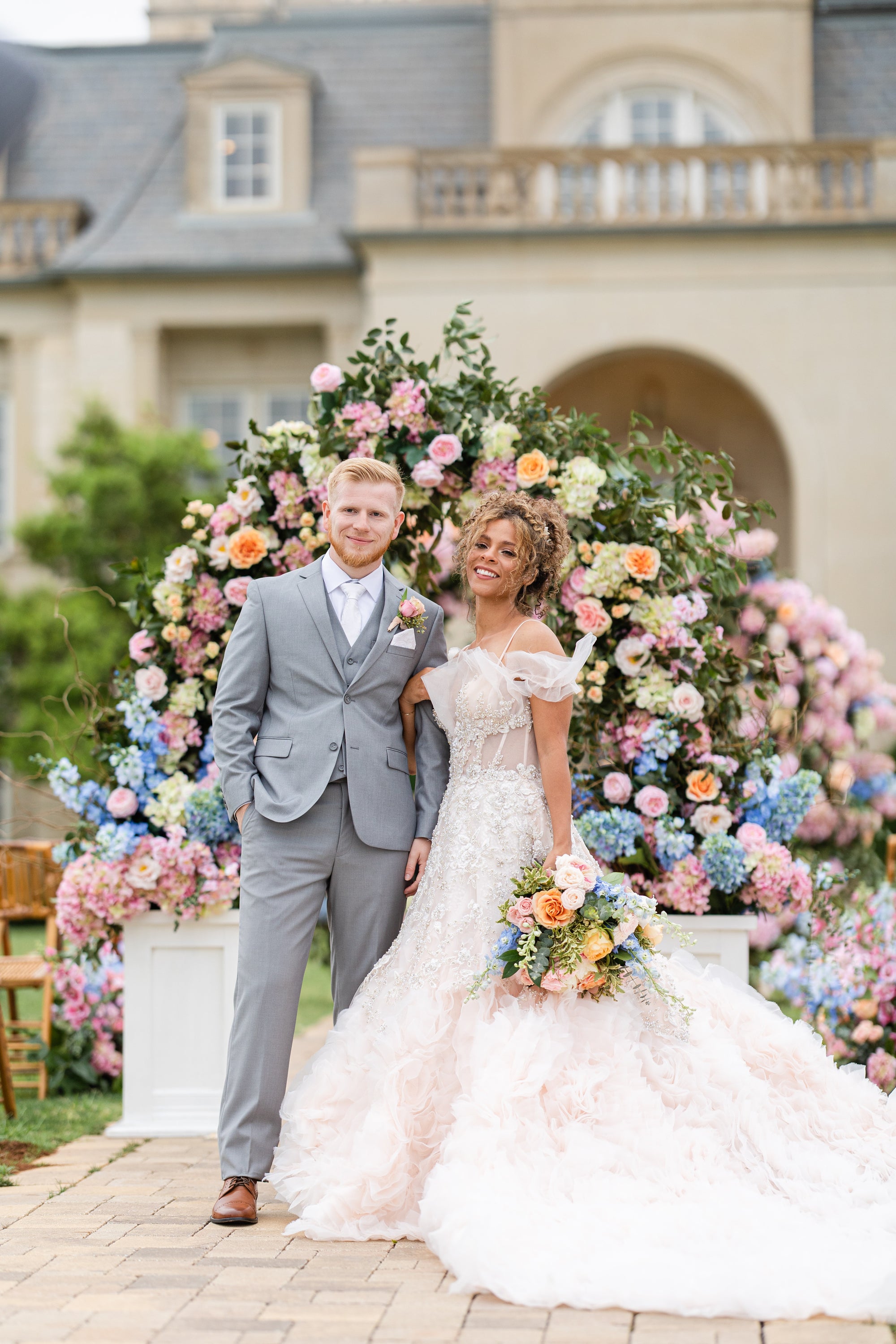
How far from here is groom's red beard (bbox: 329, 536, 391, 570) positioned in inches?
182

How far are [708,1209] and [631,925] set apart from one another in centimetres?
84

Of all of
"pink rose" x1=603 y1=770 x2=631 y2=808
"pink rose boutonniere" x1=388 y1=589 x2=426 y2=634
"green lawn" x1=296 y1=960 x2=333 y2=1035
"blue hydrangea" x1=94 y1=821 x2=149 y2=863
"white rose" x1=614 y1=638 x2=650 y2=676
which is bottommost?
"green lawn" x1=296 y1=960 x2=333 y2=1035

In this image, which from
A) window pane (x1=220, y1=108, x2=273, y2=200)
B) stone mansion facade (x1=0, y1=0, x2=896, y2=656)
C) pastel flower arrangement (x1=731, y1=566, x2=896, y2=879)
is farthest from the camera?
window pane (x1=220, y1=108, x2=273, y2=200)

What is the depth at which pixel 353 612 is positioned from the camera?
465cm

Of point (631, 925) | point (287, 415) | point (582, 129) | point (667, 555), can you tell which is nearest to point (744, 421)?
point (582, 129)

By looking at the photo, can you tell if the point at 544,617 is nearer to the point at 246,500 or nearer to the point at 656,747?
the point at 656,747

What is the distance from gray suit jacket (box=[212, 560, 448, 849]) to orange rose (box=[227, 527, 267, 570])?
109 cm

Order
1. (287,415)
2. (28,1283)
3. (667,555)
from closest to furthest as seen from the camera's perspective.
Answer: (28,1283), (667,555), (287,415)

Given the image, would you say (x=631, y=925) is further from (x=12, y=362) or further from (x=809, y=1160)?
(x=12, y=362)

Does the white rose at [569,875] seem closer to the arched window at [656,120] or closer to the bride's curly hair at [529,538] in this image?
the bride's curly hair at [529,538]

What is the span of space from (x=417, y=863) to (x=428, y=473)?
5.76 feet

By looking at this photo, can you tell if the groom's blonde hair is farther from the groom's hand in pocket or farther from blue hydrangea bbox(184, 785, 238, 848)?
blue hydrangea bbox(184, 785, 238, 848)

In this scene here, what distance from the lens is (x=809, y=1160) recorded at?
4.18 meters

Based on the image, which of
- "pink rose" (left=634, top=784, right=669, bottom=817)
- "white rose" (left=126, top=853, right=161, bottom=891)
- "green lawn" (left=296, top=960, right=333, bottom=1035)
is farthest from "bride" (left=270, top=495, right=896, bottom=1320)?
"green lawn" (left=296, top=960, right=333, bottom=1035)
